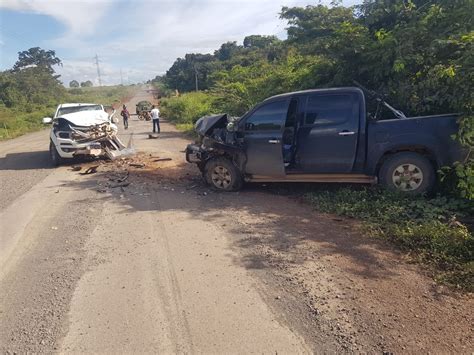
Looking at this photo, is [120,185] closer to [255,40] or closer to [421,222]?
[421,222]

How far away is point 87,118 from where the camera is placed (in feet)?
37.3

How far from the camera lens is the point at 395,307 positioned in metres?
3.33

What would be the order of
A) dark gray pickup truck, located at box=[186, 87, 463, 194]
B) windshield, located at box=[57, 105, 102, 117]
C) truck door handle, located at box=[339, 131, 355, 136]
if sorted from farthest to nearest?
windshield, located at box=[57, 105, 102, 117] < truck door handle, located at box=[339, 131, 355, 136] < dark gray pickup truck, located at box=[186, 87, 463, 194]

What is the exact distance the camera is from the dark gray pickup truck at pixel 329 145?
5809 mm

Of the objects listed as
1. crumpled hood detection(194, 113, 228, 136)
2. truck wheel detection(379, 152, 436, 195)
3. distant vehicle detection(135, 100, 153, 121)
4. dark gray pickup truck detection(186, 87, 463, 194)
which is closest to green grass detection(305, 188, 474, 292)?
truck wheel detection(379, 152, 436, 195)

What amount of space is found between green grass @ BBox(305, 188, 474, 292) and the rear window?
1.19 meters

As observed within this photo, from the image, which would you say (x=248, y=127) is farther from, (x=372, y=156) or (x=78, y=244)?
(x=78, y=244)

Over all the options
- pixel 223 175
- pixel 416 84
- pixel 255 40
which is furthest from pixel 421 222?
pixel 255 40

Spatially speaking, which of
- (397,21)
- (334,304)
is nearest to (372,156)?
(334,304)

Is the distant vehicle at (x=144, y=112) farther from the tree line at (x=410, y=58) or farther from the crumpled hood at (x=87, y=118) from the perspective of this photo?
the tree line at (x=410, y=58)

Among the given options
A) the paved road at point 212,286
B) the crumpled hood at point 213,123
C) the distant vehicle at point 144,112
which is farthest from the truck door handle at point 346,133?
the distant vehicle at point 144,112

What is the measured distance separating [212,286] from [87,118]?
29.7 ft

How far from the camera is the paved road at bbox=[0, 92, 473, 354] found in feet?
9.98

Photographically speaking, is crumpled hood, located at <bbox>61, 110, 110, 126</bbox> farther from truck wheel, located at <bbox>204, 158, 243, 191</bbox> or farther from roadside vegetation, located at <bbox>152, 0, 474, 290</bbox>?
roadside vegetation, located at <bbox>152, 0, 474, 290</bbox>
